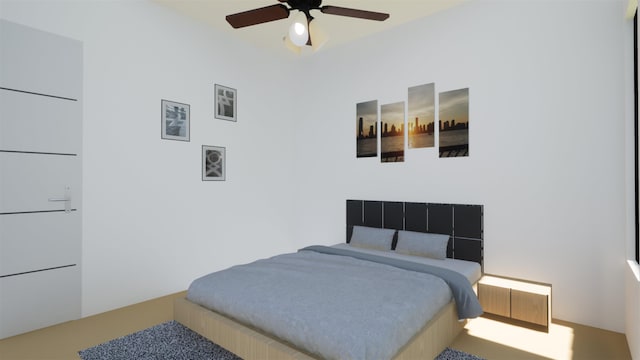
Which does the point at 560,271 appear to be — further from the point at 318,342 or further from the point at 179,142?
the point at 179,142

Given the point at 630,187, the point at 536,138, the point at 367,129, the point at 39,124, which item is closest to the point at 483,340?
the point at 630,187

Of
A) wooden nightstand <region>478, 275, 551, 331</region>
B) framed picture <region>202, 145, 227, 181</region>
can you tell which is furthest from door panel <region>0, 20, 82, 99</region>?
wooden nightstand <region>478, 275, 551, 331</region>

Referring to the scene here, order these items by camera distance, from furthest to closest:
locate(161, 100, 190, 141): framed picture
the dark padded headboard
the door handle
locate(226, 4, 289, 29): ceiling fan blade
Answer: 1. locate(161, 100, 190, 141): framed picture
2. the dark padded headboard
3. the door handle
4. locate(226, 4, 289, 29): ceiling fan blade

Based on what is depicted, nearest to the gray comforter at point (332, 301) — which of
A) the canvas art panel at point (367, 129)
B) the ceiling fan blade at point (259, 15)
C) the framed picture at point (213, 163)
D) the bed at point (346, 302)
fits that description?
the bed at point (346, 302)

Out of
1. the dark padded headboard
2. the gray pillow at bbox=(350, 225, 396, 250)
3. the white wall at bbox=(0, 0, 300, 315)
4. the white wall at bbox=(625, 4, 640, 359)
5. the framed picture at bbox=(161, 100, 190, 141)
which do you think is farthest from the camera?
the gray pillow at bbox=(350, 225, 396, 250)

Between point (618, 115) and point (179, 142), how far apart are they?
430 cm

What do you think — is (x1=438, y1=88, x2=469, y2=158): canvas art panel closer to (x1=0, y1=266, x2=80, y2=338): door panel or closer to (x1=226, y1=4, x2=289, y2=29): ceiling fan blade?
(x1=226, y1=4, x2=289, y2=29): ceiling fan blade

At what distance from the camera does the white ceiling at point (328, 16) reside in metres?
3.58

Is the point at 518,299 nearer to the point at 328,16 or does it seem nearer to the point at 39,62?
the point at 328,16

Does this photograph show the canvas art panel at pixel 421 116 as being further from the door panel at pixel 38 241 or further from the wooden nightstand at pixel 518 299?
the door panel at pixel 38 241

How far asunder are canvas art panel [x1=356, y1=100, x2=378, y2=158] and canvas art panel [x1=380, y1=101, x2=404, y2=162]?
10 cm

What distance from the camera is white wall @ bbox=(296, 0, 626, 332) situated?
2898 millimetres

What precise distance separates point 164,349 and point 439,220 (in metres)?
2.87

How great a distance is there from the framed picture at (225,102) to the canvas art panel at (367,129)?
1656 mm
